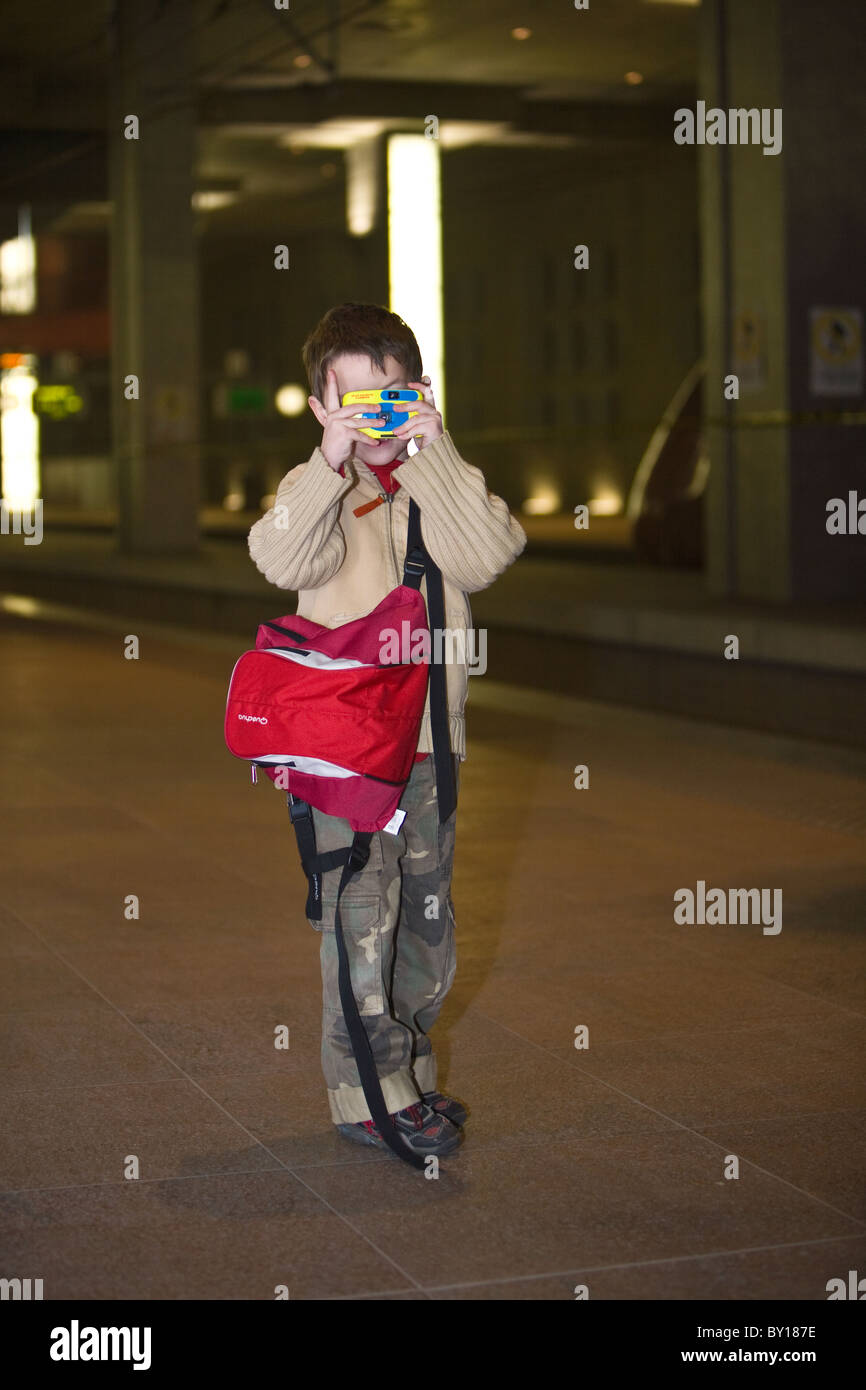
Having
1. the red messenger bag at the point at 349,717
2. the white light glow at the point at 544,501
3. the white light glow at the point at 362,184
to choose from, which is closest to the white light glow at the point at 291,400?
the white light glow at the point at 362,184

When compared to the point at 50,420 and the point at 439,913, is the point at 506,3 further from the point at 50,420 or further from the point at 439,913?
the point at 50,420

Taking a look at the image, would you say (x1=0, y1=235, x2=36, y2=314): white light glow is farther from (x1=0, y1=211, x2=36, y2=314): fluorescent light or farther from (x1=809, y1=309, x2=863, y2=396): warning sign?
(x1=809, y1=309, x2=863, y2=396): warning sign

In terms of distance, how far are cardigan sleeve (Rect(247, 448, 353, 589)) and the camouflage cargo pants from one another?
0.47m

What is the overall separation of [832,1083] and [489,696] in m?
7.00

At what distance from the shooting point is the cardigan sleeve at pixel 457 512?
344 centimetres

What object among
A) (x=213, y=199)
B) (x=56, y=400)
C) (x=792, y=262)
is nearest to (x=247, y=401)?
(x=56, y=400)

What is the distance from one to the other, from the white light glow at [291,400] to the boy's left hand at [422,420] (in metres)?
45.4

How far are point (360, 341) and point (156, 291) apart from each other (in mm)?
24884

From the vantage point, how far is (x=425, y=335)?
3806cm

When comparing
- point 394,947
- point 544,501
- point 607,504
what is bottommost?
point 394,947

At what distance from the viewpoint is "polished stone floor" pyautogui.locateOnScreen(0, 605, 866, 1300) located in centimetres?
319

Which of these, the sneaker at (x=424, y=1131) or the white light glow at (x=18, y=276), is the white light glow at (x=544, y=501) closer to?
the white light glow at (x=18, y=276)

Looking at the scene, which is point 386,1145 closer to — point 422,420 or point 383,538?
point 383,538

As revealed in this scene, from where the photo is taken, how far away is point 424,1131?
3.64 m
